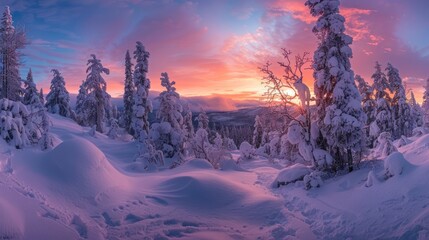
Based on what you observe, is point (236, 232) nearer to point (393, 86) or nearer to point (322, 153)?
point (322, 153)

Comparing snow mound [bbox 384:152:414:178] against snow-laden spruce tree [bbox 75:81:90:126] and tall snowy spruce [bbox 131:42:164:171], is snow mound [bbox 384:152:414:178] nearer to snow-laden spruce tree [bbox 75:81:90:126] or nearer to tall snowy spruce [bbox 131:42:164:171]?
tall snowy spruce [bbox 131:42:164:171]

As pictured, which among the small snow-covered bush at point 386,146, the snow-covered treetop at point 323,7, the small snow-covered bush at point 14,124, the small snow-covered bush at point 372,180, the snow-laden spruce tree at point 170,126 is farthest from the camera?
the snow-laden spruce tree at point 170,126

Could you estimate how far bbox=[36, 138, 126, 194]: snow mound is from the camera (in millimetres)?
12227

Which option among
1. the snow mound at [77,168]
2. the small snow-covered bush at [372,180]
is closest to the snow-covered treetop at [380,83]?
the small snow-covered bush at [372,180]

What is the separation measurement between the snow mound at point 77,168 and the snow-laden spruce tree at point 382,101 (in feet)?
111

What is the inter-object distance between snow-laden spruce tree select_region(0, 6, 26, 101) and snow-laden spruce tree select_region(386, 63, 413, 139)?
4041cm

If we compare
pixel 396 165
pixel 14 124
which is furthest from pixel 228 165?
pixel 14 124

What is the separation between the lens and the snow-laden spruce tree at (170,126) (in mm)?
31672

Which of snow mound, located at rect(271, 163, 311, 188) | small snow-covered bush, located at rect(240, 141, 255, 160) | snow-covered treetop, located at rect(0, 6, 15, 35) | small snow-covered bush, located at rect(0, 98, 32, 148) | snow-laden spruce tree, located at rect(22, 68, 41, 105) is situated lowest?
small snow-covered bush, located at rect(240, 141, 255, 160)

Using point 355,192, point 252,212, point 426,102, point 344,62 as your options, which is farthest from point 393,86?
point 252,212

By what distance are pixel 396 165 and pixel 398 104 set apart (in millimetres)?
31167

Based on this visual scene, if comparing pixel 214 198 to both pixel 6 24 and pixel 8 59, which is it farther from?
pixel 6 24

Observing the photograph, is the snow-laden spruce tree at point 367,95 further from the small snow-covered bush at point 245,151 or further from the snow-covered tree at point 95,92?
the snow-covered tree at point 95,92

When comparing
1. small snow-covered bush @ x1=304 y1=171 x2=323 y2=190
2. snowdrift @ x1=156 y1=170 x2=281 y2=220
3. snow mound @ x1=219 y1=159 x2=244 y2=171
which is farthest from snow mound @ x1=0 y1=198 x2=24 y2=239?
snow mound @ x1=219 y1=159 x2=244 y2=171
